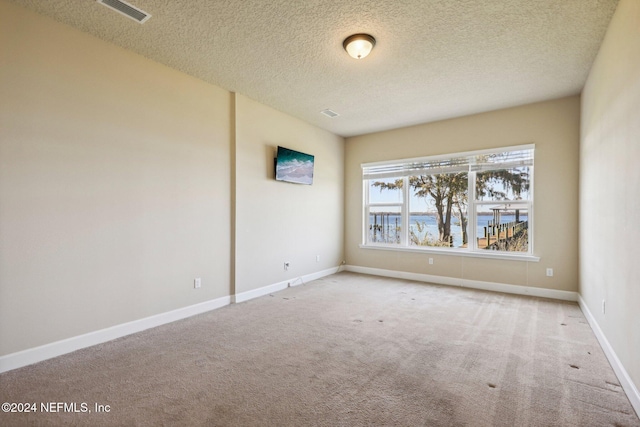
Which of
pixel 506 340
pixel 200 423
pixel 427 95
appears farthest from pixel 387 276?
pixel 200 423

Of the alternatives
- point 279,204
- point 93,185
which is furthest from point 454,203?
point 93,185

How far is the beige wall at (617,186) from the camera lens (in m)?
2.01

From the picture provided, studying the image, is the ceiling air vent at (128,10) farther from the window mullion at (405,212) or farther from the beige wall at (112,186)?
the window mullion at (405,212)

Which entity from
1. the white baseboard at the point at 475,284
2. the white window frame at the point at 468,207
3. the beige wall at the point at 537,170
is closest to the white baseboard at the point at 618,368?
the white baseboard at the point at 475,284

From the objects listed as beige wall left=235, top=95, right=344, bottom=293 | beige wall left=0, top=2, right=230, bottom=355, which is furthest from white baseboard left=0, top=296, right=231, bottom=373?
beige wall left=235, top=95, right=344, bottom=293

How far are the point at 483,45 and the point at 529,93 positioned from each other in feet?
5.62

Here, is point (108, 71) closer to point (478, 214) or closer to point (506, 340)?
point (506, 340)

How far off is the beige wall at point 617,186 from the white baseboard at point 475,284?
941 millimetres

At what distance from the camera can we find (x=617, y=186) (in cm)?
239

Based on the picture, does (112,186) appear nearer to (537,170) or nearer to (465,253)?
(465,253)

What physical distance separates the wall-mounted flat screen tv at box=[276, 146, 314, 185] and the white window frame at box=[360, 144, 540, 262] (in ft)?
4.70

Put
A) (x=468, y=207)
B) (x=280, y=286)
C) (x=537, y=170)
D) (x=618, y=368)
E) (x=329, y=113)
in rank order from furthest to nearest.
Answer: (x=468, y=207) → (x=329, y=113) → (x=280, y=286) → (x=537, y=170) → (x=618, y=368)

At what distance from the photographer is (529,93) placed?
4098 millimetres

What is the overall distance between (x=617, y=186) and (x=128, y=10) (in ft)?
13.8
